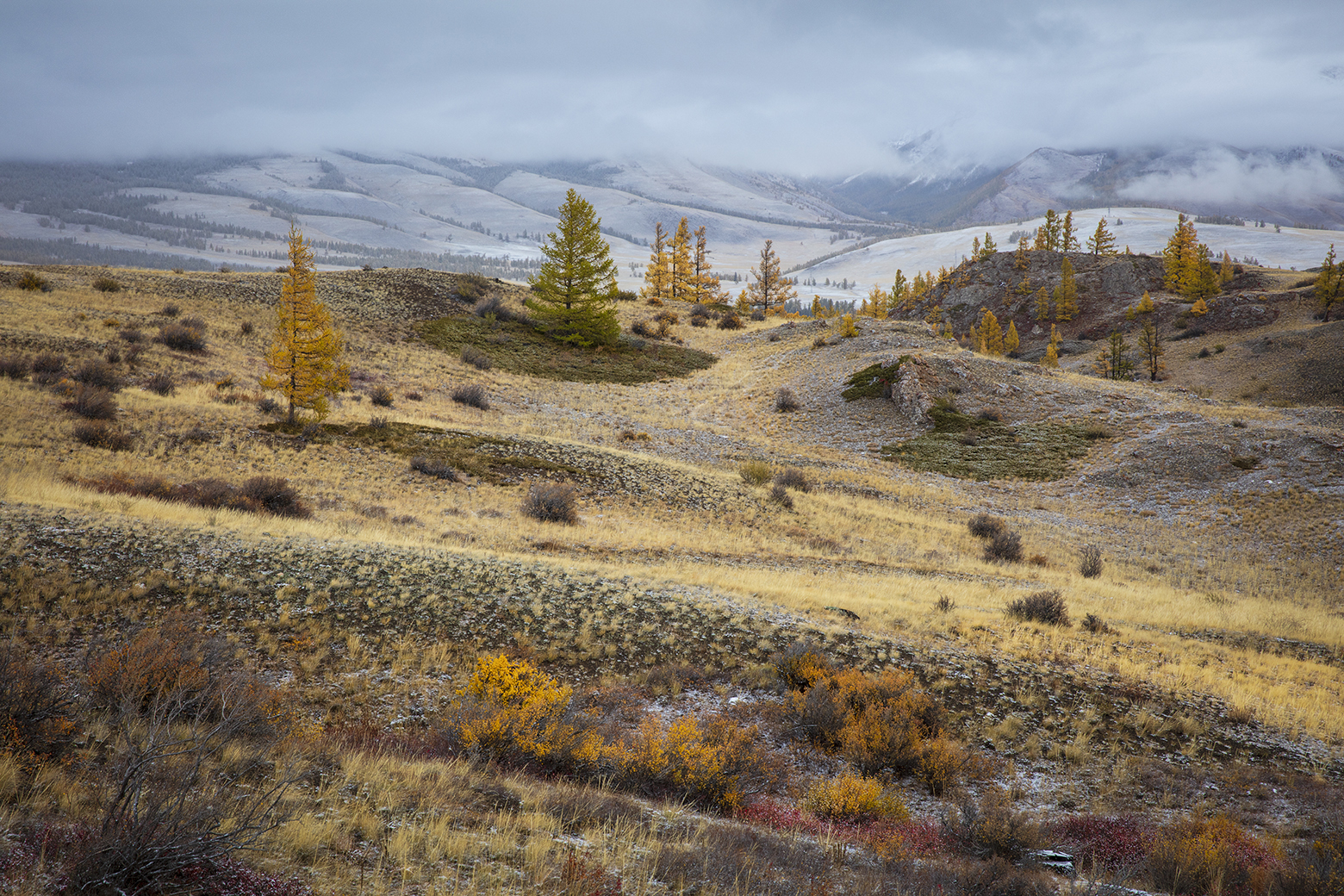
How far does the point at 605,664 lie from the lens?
10.3m

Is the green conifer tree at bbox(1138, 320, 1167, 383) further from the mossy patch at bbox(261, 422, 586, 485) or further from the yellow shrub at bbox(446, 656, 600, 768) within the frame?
the yellow shrub at bbox(446, 656, 600, 768)

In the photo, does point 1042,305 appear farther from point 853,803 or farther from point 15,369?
point 15,369

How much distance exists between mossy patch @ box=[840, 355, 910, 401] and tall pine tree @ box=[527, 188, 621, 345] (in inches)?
865

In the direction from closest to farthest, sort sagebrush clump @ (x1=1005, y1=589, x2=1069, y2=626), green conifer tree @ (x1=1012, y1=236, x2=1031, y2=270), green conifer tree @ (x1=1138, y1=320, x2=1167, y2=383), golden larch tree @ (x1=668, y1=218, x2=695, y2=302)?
sagebrush clump @ (x1=1005, y1=589, x2=1069, y2=626) → green conifer tree @ (x1=1138, y1=320, x2=1167, y2=383) → golden larch tree @ (x1=668, y1=218, x2=695, y2=302) → green conifer tree @ (x1=1012, y1=236, x2=1031, y2=270)

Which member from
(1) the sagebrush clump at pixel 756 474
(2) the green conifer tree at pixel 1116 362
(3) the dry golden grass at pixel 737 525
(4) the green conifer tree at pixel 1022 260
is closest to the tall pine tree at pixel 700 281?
(2) the green conifer tree at pixel 1116 362

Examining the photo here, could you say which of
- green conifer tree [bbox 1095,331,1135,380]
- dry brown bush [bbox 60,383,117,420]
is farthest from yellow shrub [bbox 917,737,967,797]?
green conifer tree [bbox 1095,331,1135,380]

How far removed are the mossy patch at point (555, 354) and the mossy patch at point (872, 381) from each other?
15.1 meters

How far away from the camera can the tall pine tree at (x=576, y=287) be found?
5459cm

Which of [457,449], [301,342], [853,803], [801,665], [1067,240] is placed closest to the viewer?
[853,803]

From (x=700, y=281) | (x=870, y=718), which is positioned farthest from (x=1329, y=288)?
(x=870, y=718)

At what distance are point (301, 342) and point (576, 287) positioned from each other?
34027mm

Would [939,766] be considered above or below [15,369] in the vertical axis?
below

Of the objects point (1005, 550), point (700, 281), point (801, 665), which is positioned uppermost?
point (700, 281)

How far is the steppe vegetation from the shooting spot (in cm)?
507
